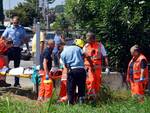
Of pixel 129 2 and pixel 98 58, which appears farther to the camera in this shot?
pixel 129 2

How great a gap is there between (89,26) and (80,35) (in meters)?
1.06

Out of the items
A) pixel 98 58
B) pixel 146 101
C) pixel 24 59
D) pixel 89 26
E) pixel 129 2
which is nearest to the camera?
pixel 146 101

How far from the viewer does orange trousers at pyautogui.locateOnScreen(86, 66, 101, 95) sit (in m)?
13.8

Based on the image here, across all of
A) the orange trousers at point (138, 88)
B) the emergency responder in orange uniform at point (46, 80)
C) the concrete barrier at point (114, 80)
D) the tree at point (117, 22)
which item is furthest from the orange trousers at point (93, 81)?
the tree at point (117, 22)

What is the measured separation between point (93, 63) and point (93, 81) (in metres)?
0.46

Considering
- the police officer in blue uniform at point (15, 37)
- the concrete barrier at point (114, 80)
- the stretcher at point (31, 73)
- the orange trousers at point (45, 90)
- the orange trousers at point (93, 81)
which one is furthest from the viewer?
the concrete barrier at point (114, 80)

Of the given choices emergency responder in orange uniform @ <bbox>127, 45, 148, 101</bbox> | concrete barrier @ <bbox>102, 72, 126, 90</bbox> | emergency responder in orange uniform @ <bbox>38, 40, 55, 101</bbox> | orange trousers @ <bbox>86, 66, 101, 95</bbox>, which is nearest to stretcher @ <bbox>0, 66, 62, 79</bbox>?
emergency responder in orange uniform @ <bbox>38, 40, 55, 101</bbox>

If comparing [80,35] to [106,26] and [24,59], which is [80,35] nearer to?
[106,26]

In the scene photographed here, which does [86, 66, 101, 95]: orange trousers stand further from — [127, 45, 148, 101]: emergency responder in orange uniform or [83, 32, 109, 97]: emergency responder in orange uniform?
[127, 45, 148, 101]: emergency responder in orange uniform

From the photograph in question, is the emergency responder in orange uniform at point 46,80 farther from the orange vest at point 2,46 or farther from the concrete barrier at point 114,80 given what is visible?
the concrete barrier at point 114,80

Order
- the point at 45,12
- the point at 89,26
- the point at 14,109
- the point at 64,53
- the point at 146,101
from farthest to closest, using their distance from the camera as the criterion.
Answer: the point at 45,12
the point at 89,26
the point at 64,53
the point at 146,101
the point at 14,109

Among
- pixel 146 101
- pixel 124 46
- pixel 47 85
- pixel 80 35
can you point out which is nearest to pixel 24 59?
pixel 80 35

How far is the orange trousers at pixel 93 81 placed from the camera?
13.8 meters

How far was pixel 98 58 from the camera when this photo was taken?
1407cm
